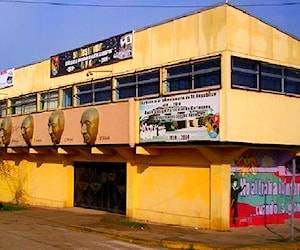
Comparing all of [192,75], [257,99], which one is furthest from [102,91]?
[257,99]

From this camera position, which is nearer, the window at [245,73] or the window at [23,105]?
the window at [245,73]

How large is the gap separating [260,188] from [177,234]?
12.8ft

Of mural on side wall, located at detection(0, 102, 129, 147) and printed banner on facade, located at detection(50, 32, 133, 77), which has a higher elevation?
printed banner on facade, located at detection(50, 32, 133, 77)

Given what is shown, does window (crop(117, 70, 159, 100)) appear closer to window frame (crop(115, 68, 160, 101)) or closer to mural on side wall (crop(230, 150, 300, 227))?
window frame (crop(115, 68, 160, 101))

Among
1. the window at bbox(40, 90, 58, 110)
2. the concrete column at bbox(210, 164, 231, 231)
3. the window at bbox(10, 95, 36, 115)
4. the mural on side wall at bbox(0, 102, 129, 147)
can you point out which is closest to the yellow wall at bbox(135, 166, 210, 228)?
the concrete column at bbox(210, 164, 231, 231)

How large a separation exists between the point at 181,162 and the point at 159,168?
1262 mm

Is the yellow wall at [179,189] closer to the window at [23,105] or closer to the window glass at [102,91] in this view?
the window glass at [102,91]

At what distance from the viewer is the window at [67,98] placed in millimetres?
24250

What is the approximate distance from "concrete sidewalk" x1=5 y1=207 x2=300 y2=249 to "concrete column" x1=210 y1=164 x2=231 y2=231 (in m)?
0.40

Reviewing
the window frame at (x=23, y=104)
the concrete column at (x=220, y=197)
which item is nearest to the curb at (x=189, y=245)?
the concrete column at (x=220, y=197)

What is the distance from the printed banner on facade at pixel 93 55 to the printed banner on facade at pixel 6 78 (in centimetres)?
532

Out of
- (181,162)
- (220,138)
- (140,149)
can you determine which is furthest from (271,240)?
(140,149)

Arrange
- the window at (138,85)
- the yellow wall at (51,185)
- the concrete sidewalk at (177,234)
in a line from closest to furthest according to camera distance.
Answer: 1. the concrete sidewalk at (177,234)
2. the window at (138,85)
3. the yellow wall at (51,185)

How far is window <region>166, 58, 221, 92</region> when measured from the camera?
16.6 m
